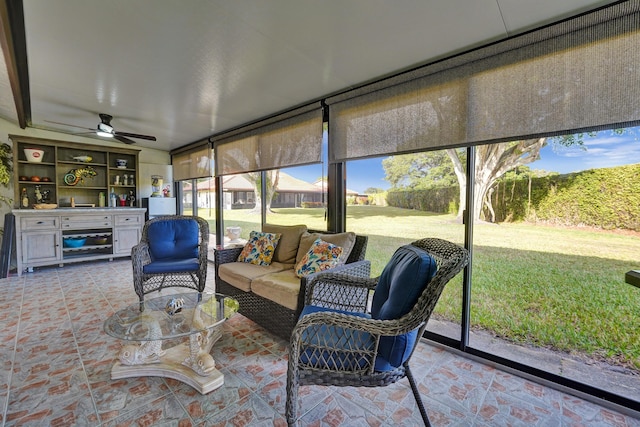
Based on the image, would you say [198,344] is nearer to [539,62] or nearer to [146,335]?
[146,335]

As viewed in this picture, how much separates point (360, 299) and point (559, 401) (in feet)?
4.31

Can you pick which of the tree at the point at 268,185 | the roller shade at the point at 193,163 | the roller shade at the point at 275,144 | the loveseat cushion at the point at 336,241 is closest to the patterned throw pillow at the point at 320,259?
the loveseat cushion at the point at 336,241

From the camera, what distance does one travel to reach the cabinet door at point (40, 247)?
434cm

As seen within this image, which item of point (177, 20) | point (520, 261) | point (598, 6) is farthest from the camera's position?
point (520, 261)

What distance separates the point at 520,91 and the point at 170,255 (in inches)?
148

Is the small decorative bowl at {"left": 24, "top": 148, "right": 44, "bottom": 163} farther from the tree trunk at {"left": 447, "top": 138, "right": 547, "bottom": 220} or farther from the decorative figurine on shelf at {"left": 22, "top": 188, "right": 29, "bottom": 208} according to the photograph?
the tree trunk at {"left": 447, "top": 138, "right": 547, "bottom": 220}

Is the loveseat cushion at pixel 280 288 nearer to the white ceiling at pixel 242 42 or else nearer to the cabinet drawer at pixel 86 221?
the white ceiling at pixel 242 42

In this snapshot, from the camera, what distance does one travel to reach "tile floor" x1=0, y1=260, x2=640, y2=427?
5.10 feet

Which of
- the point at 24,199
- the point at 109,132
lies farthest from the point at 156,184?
the point at 109,132

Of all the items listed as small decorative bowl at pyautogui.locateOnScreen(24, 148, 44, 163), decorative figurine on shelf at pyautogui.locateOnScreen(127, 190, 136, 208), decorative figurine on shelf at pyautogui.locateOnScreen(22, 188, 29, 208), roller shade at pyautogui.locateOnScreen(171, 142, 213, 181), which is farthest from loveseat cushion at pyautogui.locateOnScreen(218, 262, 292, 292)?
small decorative bowl at pyautogui.locateOnScreen(24, 148, 44, 163)

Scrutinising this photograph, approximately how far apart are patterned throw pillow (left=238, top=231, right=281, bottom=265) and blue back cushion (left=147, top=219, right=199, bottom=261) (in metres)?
0.86

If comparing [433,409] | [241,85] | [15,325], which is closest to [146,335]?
[433,409]

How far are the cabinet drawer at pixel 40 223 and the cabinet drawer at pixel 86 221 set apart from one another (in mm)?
109

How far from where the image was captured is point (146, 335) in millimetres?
1730
